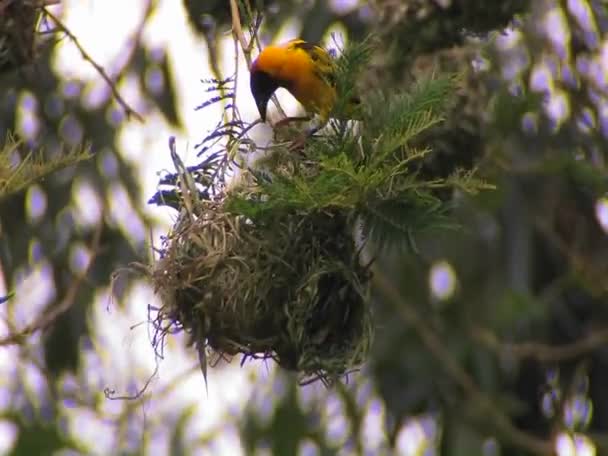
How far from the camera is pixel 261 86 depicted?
9.59ft

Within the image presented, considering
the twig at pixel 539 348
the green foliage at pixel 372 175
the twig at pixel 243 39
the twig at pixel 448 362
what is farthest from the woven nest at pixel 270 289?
the twig at pixel 448 362

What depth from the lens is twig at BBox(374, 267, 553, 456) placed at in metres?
4.70

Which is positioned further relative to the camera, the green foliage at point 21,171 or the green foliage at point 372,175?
the green foliage at point 21,171

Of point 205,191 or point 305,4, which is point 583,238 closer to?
point 305,4

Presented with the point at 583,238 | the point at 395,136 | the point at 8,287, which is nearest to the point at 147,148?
the point at 8,287

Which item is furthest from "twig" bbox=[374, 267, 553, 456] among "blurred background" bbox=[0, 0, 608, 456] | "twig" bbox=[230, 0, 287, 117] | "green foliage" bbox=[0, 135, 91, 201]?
"green foliage" bbox=[0, 135, 91, 201]

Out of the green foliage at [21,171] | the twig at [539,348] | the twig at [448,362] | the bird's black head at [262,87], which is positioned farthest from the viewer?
the twig at [448,362]

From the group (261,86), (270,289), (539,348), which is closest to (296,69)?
(261,86)

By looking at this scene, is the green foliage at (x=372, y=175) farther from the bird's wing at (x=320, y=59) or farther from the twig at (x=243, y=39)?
the twig at (x=243, y=39)

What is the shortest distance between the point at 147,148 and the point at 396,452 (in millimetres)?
1429

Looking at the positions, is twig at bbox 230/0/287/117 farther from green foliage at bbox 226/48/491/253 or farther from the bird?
green foliage at bbox 226/48/491/253

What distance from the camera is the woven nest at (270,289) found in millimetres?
2381

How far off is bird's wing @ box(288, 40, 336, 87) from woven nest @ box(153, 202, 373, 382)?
0.98 ft

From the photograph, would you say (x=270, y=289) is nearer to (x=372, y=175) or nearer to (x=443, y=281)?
(x=372, y=175)
